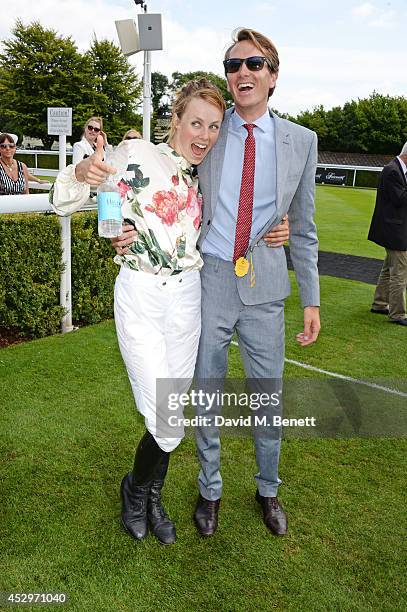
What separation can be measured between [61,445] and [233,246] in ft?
6.14

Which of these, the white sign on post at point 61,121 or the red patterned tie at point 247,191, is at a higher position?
the white sign on post at point 61,121

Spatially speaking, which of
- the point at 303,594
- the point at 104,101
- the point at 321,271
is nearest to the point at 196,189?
the point at 303,594

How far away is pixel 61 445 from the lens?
374 cm

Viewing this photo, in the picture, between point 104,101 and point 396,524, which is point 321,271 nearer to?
point 396,524

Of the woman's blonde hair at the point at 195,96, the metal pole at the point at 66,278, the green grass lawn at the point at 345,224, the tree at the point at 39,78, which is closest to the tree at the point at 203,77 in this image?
the woman's blonde hair at the point at 195,96

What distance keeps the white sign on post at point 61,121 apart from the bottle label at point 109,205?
362 centimetres

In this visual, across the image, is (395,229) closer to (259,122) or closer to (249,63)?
(259,122)

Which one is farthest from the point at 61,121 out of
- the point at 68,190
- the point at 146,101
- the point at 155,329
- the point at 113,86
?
the point at 113,86

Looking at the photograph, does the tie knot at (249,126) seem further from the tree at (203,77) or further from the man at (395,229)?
the man at (395,229)

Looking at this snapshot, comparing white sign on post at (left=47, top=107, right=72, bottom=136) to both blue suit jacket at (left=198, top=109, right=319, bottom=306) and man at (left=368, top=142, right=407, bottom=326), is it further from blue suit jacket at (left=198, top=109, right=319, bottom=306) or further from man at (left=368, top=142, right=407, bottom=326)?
man at (left=368, top=142, right=407, bottom=326)

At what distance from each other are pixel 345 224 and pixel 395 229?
9.11 metres

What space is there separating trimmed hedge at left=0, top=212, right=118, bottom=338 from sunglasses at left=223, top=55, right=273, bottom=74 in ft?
10.9

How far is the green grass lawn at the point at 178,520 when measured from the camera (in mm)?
2568

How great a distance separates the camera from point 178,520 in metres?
3.06
